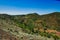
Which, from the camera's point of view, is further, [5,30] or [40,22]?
[40,22]

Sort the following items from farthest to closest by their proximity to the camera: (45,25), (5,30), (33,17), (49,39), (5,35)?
1. (33,17)
2. (45,25)
3. (49,39)
4. (5,30)
5. (5,35)

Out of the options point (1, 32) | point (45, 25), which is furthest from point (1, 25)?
point (45, 25)

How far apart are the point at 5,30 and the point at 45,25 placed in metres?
Answer: 7.41

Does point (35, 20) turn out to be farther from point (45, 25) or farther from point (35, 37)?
point (35, 37)

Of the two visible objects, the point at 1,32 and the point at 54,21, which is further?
the point at 54,21

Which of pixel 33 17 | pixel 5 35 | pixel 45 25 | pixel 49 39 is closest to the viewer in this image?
pixel 5 35

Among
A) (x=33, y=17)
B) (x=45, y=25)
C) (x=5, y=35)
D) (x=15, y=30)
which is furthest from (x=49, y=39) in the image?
(x=33, y=17)

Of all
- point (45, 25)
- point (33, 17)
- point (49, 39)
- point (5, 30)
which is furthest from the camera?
point (33, 17)

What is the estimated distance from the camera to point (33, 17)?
2245 centimetres

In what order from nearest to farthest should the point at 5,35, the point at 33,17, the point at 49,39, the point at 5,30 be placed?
the point at 5,35 < the point at 5,30 < the point at 49,39 < the point at 33,17

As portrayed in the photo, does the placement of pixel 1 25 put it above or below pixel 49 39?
above

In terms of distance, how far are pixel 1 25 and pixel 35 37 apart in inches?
90.2

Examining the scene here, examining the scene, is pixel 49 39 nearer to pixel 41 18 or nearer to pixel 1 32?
pixel 1 32

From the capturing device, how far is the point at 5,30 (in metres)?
14.2
